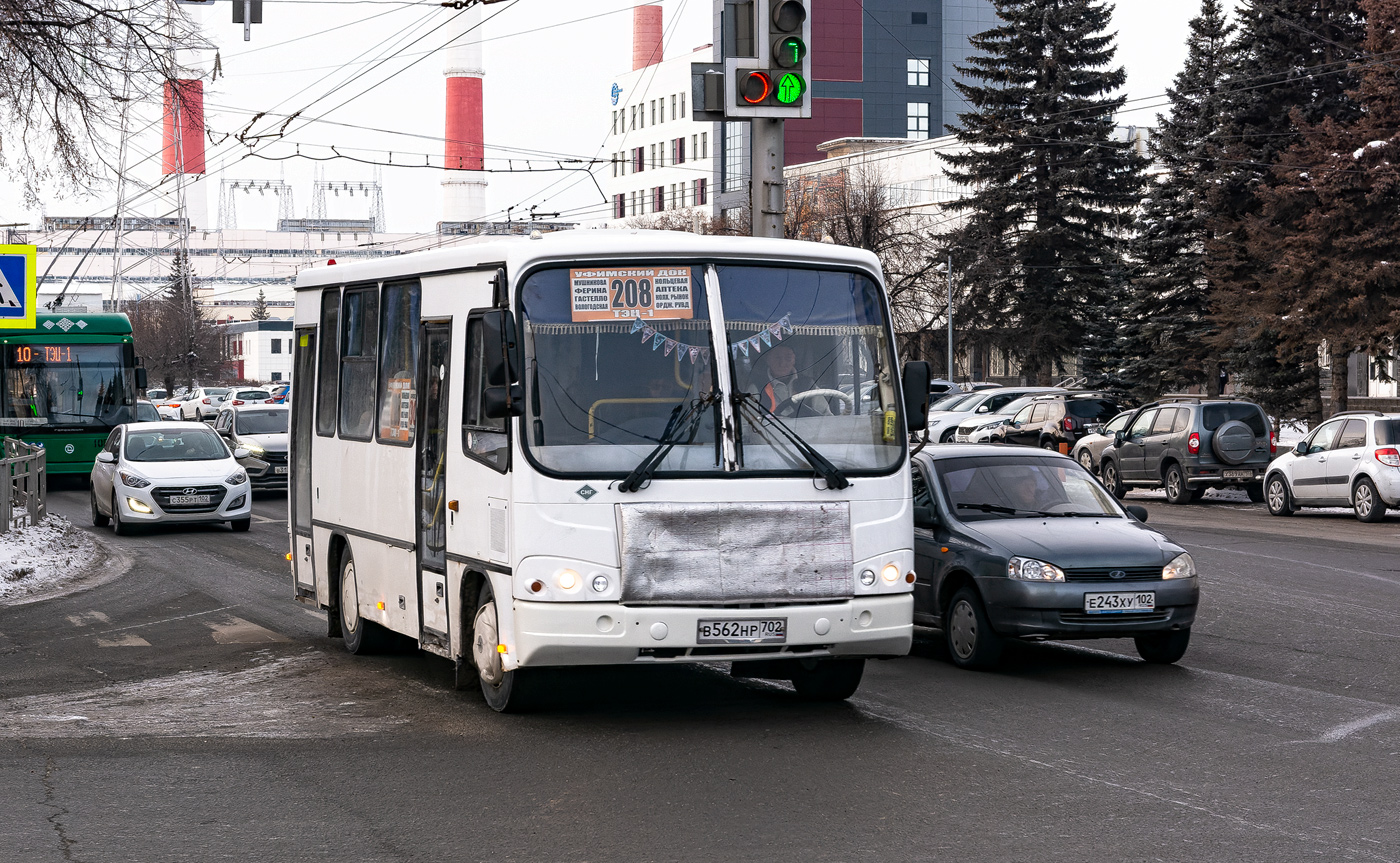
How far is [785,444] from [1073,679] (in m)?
3.10

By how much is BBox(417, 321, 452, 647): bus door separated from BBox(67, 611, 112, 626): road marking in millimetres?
5516

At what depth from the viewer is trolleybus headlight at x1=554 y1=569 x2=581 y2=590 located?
841 centimetres

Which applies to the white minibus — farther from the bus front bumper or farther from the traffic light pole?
the traffic light pole

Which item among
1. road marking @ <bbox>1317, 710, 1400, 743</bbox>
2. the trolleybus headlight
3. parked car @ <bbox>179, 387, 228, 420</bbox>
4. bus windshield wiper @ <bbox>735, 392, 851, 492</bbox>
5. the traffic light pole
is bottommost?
parked car @ <bbox>179, 387, 228, 420</bbox>

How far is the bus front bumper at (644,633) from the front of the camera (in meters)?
8.41

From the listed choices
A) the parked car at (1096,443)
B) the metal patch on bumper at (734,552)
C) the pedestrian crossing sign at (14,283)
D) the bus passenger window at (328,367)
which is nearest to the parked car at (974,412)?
the parked car at (1096,443)

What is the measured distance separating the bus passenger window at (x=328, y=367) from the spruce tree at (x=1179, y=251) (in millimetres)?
38684

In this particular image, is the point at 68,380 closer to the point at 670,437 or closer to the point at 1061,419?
the point at 1061,419

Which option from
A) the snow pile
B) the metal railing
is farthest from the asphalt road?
the metal railing

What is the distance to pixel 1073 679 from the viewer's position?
1073 cm

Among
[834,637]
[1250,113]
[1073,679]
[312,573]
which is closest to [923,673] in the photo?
[1073,679]

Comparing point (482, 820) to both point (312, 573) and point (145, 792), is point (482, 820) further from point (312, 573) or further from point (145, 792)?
point (312, 573)

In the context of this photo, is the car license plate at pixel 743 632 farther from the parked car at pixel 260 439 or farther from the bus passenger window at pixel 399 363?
the parked car at pixel 260 439

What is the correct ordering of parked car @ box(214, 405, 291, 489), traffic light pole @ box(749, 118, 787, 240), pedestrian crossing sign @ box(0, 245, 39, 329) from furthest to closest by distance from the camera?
parked car @ box(214, 405, 291, 489)
pedestrian crossing sign @ box(0, 245, 39, 329)
traffic light pole @ box(749, 118, 787, 240)
